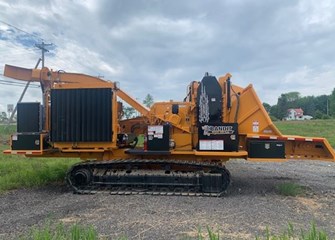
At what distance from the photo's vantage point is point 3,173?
32.3 ft

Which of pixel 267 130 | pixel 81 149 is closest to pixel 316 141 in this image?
pixel 267 130

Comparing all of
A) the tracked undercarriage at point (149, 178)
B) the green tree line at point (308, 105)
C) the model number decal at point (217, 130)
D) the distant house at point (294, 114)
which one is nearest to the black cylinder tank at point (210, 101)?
the model number decal at point (217, 130)

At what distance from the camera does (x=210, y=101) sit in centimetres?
801

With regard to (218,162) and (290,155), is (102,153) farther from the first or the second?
(290,155)

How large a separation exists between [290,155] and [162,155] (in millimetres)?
3223

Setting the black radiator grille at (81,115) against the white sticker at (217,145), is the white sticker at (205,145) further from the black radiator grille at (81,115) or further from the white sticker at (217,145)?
the black radiator grille at (81,115)

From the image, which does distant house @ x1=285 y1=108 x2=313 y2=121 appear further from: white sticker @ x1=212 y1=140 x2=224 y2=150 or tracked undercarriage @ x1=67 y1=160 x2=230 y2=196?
tracked undercarriage @ x1=67 y1=160 x2=230 y2=196

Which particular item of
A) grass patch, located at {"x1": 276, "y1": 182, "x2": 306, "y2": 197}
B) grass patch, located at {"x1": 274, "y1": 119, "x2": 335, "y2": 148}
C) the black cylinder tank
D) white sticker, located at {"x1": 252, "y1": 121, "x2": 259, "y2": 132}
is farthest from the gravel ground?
grass patch, located at {"x1": 274, "y1": 119, "x2": 335, "y2": 148}

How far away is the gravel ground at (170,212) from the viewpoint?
5027 millimetres

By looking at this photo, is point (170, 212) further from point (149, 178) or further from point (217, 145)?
point (217, 145)

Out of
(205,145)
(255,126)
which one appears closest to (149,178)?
(205,145)

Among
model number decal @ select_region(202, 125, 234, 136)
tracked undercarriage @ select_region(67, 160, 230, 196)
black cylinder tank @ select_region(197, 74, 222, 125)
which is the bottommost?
tracked undercarriage @ select_region(67, 160, 230, 196)

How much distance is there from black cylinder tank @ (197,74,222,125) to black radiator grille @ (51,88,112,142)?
225 centimetres

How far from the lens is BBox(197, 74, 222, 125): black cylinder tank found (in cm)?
798
